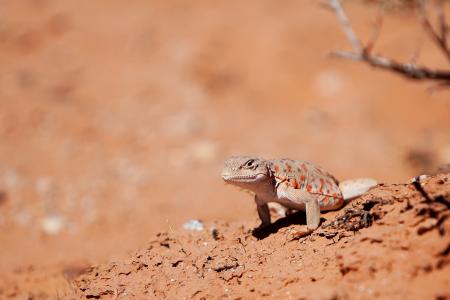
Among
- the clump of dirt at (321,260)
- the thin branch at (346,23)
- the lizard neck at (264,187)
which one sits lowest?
the clump of dirt at (321,260)

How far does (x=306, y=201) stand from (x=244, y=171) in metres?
0.77

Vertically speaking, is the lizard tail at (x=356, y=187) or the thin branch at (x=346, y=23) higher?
the thin branch at (x=346, y=23)

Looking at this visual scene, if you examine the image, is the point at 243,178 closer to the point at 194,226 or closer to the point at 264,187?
the point at 264,187

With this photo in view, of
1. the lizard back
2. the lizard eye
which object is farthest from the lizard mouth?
the lizard back

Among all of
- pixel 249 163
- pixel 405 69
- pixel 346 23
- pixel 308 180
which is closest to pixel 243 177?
pixel 249 163

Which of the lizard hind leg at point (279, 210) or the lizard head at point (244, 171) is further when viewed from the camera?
the lizard hind leg at point (279, 210)

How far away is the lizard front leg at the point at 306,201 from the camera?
5.72 meters

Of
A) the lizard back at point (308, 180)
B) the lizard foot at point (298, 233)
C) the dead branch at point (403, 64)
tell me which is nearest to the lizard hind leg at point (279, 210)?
the lizard back at point (308, 180)

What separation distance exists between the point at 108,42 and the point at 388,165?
495 inches

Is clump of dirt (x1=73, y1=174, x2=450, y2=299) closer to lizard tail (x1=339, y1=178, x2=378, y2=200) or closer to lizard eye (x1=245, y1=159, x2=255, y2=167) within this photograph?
lizard tail (x1=339, y1=178, x2=378, y2=200)

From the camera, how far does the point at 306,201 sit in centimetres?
585


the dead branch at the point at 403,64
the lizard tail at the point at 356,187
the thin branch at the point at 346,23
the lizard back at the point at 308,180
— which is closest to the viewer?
the lizard back at the point at 308,180

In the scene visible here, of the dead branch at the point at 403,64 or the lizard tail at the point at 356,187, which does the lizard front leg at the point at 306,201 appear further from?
the dead branch at the point at 403,64

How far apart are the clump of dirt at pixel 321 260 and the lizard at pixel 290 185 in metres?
0.24
